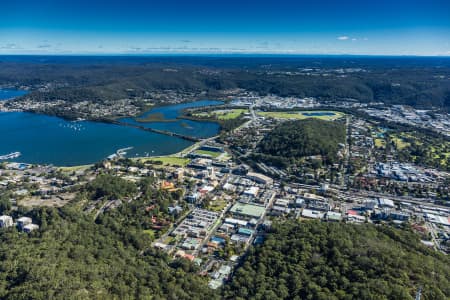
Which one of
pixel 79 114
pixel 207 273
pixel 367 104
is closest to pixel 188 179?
pixel 207 273

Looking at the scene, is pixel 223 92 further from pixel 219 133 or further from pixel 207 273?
pixel 207 273

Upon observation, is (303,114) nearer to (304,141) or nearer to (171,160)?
(304,141)

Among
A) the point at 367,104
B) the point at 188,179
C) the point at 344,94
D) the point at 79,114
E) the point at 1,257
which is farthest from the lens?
the point at 344,94

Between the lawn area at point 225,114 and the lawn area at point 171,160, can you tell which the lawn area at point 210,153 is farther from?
the lawn area at point 225,114

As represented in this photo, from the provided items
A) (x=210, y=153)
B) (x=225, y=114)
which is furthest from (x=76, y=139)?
(x=225, y=114)

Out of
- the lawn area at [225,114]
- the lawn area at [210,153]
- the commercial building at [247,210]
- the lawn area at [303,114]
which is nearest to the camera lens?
the commercial building at [247,210]

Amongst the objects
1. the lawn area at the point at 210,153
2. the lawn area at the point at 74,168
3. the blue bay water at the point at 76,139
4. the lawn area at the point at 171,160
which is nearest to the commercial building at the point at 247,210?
the lawn area at the point at 171,160
